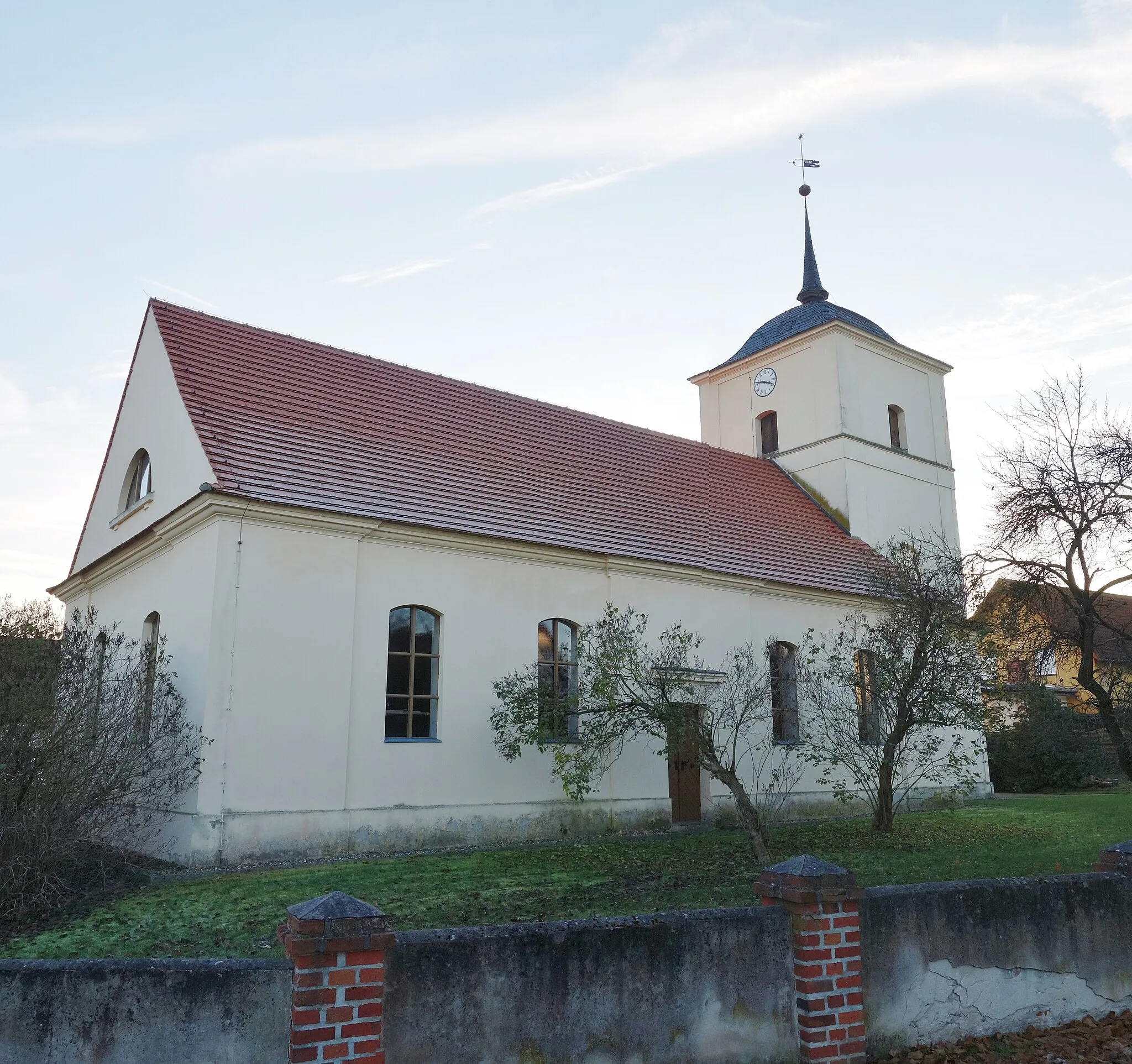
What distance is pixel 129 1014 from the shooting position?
175 inches

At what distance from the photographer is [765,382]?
25.9 m

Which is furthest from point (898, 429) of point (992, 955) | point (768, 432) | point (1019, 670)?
point (992, 955)

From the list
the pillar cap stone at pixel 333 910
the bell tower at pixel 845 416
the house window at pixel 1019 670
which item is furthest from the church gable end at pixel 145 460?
the bell tower at pixel 845 416

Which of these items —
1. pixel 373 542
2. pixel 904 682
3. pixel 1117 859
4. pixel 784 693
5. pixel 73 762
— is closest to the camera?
pixel 1117 859

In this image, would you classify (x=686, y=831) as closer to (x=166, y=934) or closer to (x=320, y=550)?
(x=320, y=550)

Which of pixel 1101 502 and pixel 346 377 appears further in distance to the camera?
pixel 346 377

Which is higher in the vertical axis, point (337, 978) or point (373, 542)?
point (373, 542)

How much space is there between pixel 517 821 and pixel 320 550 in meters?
5.10

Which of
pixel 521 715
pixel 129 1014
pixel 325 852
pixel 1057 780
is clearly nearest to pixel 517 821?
pixel 521 715

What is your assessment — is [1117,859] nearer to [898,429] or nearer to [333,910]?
[333,910]

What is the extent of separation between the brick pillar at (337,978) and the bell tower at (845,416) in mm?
20183

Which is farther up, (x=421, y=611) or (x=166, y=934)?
(x=421, y=611)

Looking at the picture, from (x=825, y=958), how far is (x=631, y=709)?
24.7ft

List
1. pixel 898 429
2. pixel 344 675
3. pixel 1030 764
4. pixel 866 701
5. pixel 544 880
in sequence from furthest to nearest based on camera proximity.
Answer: pixel 1030 764 < pixel 898 429 < pixel 866 701 < pixel 344 675 < pixel 544 880
